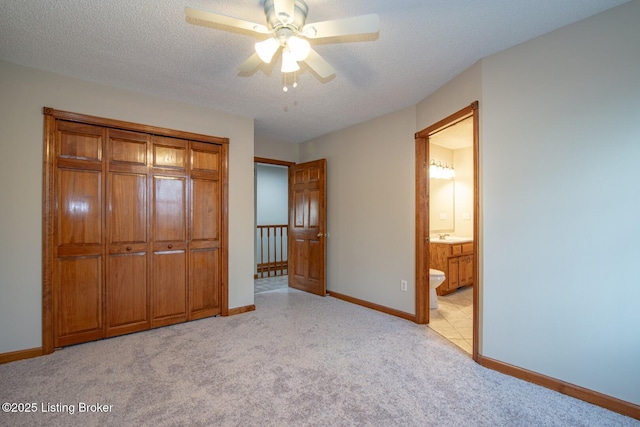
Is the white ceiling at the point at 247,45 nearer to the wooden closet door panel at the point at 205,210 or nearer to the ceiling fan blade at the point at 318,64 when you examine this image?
the ceiling fan blade at the point at 318,64

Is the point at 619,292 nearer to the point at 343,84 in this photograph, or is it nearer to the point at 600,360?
the point at 600,360

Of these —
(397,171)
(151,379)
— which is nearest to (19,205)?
(151,379)

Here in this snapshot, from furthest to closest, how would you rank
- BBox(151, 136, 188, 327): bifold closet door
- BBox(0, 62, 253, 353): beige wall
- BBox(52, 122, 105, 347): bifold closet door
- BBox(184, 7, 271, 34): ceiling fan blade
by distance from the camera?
1. BBox(151, 136, 188, 327): bifold closet door
2. BBox(52, 122, 105, 347): bifold closet door
3. BBox(0, 62, 253, 353): beige wall
4. BBox(184, 7, 271, 34): ceiling fan blade

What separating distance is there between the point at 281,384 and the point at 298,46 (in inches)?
88.7

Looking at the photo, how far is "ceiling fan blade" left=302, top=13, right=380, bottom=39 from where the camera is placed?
150cm

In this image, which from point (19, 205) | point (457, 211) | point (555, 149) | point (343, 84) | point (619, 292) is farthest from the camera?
point (457, 211)

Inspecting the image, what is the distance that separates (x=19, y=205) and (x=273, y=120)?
2.71 metres

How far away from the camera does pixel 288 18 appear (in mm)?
1597

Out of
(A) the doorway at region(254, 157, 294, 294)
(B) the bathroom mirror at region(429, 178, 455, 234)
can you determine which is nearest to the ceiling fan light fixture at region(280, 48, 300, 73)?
(B) the bathroom mirror at region(429, 178, 455, 234)

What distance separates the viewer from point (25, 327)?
248 centimetres

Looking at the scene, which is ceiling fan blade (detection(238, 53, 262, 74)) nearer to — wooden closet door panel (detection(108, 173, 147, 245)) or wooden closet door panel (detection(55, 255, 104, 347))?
wooden closet door panel (detection(108, 173, 147, 245))

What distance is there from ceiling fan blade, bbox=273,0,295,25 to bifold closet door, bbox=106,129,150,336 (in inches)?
88.2

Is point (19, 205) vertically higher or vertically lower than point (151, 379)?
higher

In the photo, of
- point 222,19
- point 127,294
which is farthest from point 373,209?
point 127,294
